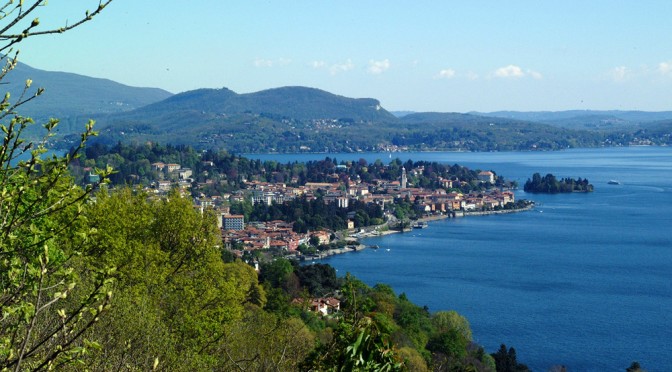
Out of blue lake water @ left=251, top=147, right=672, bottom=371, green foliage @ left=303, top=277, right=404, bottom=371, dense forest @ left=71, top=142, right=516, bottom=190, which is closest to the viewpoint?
green foliage @ left=303, top=277, right=404, bottom=371

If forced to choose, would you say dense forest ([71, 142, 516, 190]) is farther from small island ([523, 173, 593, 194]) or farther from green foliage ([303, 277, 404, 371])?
green foliage ([303, 277, 404, 371])

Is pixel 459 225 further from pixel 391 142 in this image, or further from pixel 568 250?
pixel 391 142

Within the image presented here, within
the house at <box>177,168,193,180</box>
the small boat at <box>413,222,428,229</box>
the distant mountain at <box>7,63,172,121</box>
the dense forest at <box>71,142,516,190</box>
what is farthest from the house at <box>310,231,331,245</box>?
the distant mountain at <box>7,63,172,121</box>

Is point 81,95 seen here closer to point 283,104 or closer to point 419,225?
point 283,104

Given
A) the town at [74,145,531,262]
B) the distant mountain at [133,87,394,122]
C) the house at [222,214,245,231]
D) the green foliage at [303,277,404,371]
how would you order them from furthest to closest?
1. the distant mountain at [133,87,394,122]
2. the house at [222,214,245,231]
3. the town at [74,145,531,262]
4. the green foliage at [303,277,404,371]

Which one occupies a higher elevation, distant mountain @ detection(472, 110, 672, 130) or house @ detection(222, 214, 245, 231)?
distant mountain @ detection(472, 110, 672, 130)

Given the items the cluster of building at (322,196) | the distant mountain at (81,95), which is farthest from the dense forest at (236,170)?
the distant mountain at (81,95)
